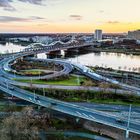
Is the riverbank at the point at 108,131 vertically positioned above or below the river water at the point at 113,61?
below

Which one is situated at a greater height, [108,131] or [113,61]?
[113,61]

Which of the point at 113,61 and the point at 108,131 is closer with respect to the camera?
the point at 108,131

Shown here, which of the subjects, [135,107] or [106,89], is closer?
[135,107]

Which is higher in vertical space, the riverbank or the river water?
the river water

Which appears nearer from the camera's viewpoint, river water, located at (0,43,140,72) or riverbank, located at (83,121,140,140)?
riverbank, located at (83,121,140,140)

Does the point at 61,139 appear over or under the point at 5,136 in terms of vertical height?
under

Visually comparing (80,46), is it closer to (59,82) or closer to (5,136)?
(59,82)

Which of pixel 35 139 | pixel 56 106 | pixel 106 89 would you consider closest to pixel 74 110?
pixel 56 106

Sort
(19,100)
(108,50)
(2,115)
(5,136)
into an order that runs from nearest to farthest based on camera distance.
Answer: (5,136)
(2,115)
(19,100)
(108,50)

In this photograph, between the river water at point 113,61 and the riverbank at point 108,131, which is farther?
the river water at point 113,61

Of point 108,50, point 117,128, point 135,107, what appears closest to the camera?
point 117,128
